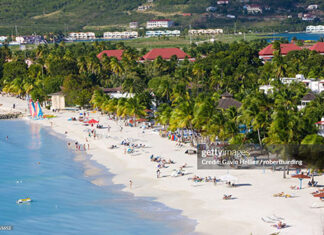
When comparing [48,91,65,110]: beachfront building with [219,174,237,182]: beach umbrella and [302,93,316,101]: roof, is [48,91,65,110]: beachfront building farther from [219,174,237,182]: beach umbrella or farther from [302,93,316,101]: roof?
[219,174,237,182]: beach umbrella

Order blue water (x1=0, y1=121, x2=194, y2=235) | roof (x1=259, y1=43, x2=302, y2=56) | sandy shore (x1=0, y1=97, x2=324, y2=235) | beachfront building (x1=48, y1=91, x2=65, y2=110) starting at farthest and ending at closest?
roof (x1=259, y1=43, x2=302, y2=56), beachfront building (x1=48, y1=91, x2=65, y2=110), blue water (x1=0, y1=121, x2=194, y2=235), sandy shore (x1=0, y1=97, x2=324, y2=235)

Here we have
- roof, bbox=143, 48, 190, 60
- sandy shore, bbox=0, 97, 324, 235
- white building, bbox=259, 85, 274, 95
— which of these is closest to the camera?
sandy shore, bbox=0, 97, 324, 235

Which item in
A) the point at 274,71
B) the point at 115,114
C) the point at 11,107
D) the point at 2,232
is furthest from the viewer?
the point at 11,107

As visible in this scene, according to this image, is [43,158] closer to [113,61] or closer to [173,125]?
[173,125]

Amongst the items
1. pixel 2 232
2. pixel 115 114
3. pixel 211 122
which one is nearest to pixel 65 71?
pixel 115 114

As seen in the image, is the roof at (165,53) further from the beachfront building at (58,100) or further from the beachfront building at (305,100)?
the beachfront building at (305,100)

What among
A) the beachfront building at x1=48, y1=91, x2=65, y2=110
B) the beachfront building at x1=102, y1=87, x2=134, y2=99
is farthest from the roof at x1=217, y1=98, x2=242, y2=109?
the beachfront building at x1=48, y1=91, x2=65, y2=110
